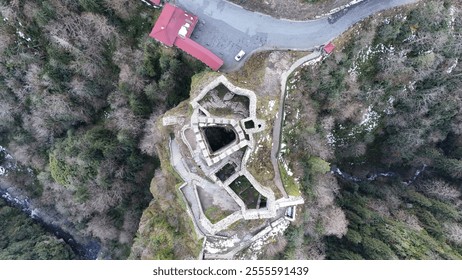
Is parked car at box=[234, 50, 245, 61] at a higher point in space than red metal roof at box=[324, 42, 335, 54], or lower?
lower

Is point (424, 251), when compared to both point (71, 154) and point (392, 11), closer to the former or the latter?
point (392, 11)

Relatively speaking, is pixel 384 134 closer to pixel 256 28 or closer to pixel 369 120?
pixel 369 120

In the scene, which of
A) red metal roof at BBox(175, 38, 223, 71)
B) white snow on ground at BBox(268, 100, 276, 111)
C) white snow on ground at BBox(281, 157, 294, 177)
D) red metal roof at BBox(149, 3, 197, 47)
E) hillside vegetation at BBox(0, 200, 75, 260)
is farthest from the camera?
hillside vegetation at BBox(0, 200, 75, 260)

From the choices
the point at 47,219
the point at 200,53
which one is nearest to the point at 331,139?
the point at 200,53

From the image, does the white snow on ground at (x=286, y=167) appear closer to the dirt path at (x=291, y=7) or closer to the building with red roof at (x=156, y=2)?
the dirt path at (x=291, y=7)

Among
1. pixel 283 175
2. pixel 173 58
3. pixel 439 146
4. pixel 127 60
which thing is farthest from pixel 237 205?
pixel 439 146

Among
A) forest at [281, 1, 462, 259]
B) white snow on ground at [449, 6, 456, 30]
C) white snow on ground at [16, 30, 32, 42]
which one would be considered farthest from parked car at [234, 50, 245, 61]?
white snow on ground at [16, 30, 32, 42]

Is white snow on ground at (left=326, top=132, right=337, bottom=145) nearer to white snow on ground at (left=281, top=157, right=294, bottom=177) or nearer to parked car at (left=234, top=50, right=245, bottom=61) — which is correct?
white snow on ground at (left=281, top=157, right=294, bottom=177)

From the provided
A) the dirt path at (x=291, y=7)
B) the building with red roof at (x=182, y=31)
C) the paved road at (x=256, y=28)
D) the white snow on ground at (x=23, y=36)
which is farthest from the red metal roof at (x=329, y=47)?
the white snow on ground at (x=23, y=36)
